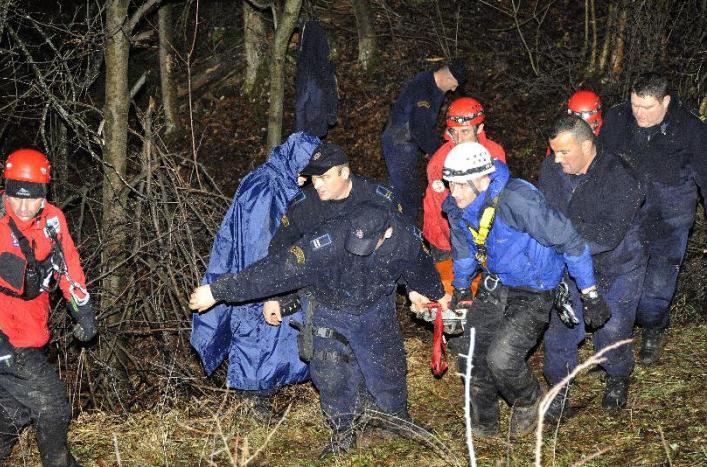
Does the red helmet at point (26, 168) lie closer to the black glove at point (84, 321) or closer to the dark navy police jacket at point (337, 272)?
the black glove at point (84, 321)

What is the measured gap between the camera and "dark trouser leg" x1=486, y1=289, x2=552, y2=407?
5438mm

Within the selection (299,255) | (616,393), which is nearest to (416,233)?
(299,255)

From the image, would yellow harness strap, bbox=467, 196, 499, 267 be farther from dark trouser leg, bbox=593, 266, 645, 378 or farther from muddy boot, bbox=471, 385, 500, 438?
dark trouser leg, bbox=593, 266, 645, 378

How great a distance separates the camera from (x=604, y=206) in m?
5.65

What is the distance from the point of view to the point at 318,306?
18.5ft

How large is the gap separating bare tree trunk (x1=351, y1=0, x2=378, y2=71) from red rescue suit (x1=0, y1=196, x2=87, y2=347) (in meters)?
8.66

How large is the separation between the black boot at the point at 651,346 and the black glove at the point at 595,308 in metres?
2.09

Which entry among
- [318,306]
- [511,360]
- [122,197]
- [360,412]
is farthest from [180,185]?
[511,360]

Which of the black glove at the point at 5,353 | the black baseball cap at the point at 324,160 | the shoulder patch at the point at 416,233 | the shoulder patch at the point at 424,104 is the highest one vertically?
the shoulder patch at the point at 424,104

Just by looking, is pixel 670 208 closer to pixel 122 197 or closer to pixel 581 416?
pixel 581 416

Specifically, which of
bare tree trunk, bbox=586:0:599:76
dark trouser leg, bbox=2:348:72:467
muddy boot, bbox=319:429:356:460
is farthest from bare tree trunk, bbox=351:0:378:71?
dark trouser leg, bbox=2:348:72:467

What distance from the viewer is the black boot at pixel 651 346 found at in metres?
7.23

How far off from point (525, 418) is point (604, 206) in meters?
1.56

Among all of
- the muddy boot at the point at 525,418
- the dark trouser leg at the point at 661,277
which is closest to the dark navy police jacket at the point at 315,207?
the muddy boot at the point at 525,418
